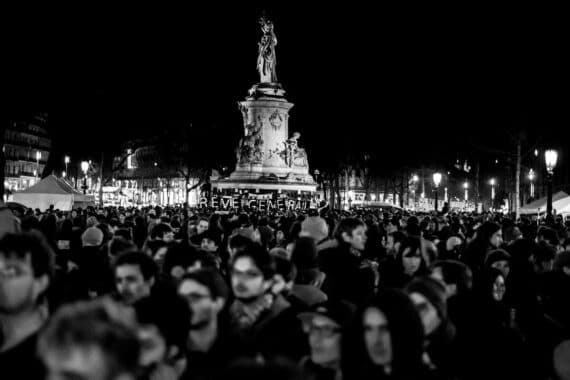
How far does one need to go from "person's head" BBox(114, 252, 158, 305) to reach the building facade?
121m

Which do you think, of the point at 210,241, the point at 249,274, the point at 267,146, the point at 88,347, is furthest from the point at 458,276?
the point at 267,146

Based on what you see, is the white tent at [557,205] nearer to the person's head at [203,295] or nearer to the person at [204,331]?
the person's head at [203,295]

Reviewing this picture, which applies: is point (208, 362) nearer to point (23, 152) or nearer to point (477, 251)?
point (477, 251)

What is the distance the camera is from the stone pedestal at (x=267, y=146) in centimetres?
5428

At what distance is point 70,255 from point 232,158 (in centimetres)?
6428

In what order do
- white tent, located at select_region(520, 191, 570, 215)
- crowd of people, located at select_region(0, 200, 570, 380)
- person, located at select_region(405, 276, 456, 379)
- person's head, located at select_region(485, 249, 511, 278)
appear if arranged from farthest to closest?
white tent, located at select_region(520, 191, 570, 215), person's head, located at select_region(485, 249, 511, 278), person, located at select_region(405, 276, 456, 379), crowd of people, located at select_region(0, 200, 570, 380)

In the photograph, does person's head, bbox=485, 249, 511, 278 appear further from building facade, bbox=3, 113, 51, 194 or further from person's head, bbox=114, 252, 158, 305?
building facade, bbox=3, 113, 51, 194

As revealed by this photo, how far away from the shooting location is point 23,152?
433 feet

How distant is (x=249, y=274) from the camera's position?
584 centimetres

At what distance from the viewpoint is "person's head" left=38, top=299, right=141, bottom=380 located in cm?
304

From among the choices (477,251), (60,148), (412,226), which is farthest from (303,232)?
(60,148)

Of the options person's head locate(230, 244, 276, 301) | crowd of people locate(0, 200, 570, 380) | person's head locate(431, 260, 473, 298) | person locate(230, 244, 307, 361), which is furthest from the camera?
person's head locate(431, 260, 473, 298)

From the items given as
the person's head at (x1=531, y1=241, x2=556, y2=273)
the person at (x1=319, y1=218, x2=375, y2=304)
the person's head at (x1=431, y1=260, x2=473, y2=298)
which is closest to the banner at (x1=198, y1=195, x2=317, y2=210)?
the person's head at (x1=531, y1=241, x2=556, y2=273)

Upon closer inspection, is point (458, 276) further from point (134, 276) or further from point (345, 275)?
point (134, 276)
